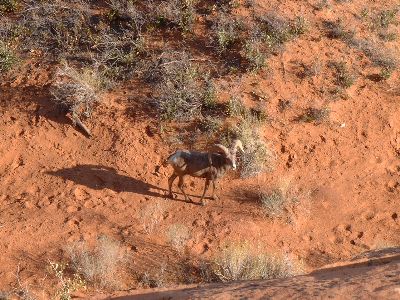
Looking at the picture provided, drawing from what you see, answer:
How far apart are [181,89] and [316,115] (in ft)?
10.4

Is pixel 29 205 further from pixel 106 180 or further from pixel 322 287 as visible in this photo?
pixel 322 287

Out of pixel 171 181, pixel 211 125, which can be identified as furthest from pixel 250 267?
pixel 211 125

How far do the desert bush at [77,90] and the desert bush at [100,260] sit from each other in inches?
140

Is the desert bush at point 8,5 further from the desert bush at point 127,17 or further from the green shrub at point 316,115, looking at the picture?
the green shrub at point 316,115


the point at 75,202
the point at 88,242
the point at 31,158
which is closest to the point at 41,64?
the point at 31,158

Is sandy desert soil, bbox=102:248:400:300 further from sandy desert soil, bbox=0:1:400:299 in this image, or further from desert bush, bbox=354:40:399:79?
desert bush, bbox=354:40:399:79

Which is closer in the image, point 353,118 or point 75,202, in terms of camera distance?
point 75,202

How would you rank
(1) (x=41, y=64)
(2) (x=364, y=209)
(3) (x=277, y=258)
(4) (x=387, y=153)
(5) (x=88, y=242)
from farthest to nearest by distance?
(1) (x=41, y=64), (4) (x=387, y=153), (2) (x=364, y=209), (5) (x=88, y=242), (3) (x=277, y=258)

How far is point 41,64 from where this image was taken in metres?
12.6

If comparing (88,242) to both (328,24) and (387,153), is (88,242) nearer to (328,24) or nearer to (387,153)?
(387,153)

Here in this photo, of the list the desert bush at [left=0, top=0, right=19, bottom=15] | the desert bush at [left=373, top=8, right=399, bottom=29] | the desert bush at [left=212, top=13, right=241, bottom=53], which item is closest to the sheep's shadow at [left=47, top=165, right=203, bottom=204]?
the desert bush at [left=212, top=13, right=241, bottom=53]

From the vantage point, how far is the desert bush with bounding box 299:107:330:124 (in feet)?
36.8

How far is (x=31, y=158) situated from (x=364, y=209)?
7.41 metres

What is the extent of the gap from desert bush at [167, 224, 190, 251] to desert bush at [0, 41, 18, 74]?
6221mm
